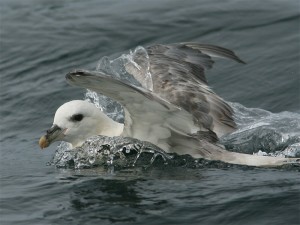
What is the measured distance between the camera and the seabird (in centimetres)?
746

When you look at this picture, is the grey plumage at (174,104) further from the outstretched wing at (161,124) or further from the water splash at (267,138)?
the water splash at (267,138)

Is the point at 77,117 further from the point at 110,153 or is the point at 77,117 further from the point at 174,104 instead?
the point at 174,104

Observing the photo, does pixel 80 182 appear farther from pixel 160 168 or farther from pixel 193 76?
pixel 193 76

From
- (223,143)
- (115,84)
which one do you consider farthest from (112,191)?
(223,143)

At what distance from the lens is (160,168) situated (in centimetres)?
834

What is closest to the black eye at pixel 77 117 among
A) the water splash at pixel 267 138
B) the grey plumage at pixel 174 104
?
the grey plumage at pixel 174 104

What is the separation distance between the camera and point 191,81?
9.27 meters

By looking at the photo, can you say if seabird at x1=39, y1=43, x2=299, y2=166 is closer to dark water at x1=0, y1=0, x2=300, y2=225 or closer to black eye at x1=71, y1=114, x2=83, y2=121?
black eye at x1=71, y1=114, x2=83, y2=121

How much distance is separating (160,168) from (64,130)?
985 mm

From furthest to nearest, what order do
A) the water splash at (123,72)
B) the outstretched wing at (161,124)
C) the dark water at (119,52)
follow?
the water splash at (123,72), the outstretched wing at (161,124), the dark water at (119,52)

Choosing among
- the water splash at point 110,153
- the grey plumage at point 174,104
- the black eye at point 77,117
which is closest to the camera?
the grey plumage at point 174,104

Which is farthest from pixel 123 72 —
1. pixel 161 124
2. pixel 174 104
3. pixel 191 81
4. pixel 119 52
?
pixel 119 52

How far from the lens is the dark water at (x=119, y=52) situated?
714 centimetres

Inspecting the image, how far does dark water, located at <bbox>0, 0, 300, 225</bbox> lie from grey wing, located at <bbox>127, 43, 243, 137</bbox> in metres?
0.76
